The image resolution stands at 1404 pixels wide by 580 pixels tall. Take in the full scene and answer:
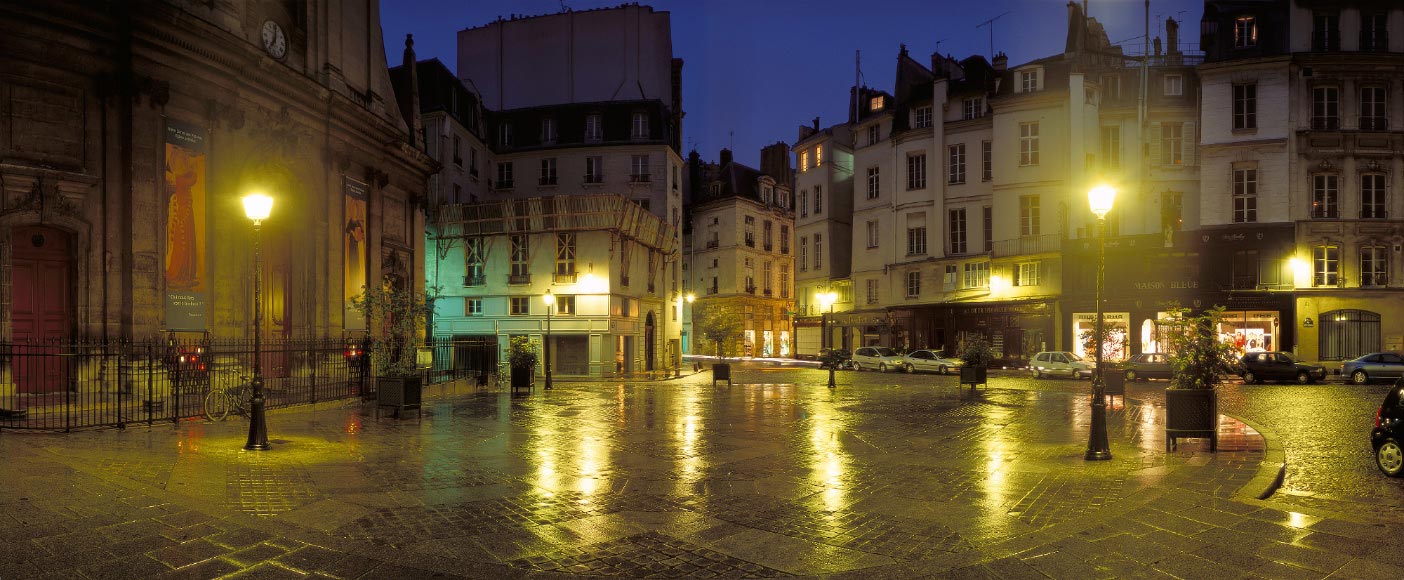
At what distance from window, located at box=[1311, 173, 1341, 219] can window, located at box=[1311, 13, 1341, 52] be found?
536 cm

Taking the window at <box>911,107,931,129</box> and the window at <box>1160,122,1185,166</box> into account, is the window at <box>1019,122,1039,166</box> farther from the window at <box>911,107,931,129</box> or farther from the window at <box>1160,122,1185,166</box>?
the window at <box>911,107,931,129</box>

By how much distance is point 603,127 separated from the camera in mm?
44844

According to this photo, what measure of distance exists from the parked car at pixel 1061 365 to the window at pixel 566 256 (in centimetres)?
2048

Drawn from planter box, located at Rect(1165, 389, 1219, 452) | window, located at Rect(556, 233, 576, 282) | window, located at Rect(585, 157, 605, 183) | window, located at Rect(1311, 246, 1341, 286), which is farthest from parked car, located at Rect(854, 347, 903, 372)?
planter box, located at Rect(1165, 389, 1219, 452)

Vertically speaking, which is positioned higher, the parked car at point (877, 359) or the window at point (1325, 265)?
the window at point (1325, 265)

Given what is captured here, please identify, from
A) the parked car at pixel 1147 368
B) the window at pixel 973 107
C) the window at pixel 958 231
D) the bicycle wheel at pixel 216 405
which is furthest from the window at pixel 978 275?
the bicycle wheel at pixel 216 405

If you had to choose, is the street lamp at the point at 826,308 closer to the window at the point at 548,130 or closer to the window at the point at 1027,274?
the window at the point at 1027,274

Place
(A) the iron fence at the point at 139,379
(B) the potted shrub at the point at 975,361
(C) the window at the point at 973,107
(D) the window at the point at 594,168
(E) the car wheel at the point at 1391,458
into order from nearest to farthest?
(E) the car wheel at the point at 1391,458 → (A) the iron fence at the point at 139,379 → (B) the potted shrub at the point at 975,361 → (C) the window at the point at 973,107 → (D) the window at the point at 594,168

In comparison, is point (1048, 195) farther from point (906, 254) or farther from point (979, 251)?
point (906, 254)

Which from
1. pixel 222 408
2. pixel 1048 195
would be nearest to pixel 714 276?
pixel 1048 195

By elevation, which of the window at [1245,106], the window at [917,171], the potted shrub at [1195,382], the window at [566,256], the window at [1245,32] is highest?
the window at [1245,32]

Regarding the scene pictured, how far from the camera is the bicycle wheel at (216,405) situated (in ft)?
47.5

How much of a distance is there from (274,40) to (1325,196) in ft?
131

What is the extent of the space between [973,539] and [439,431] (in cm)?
970
